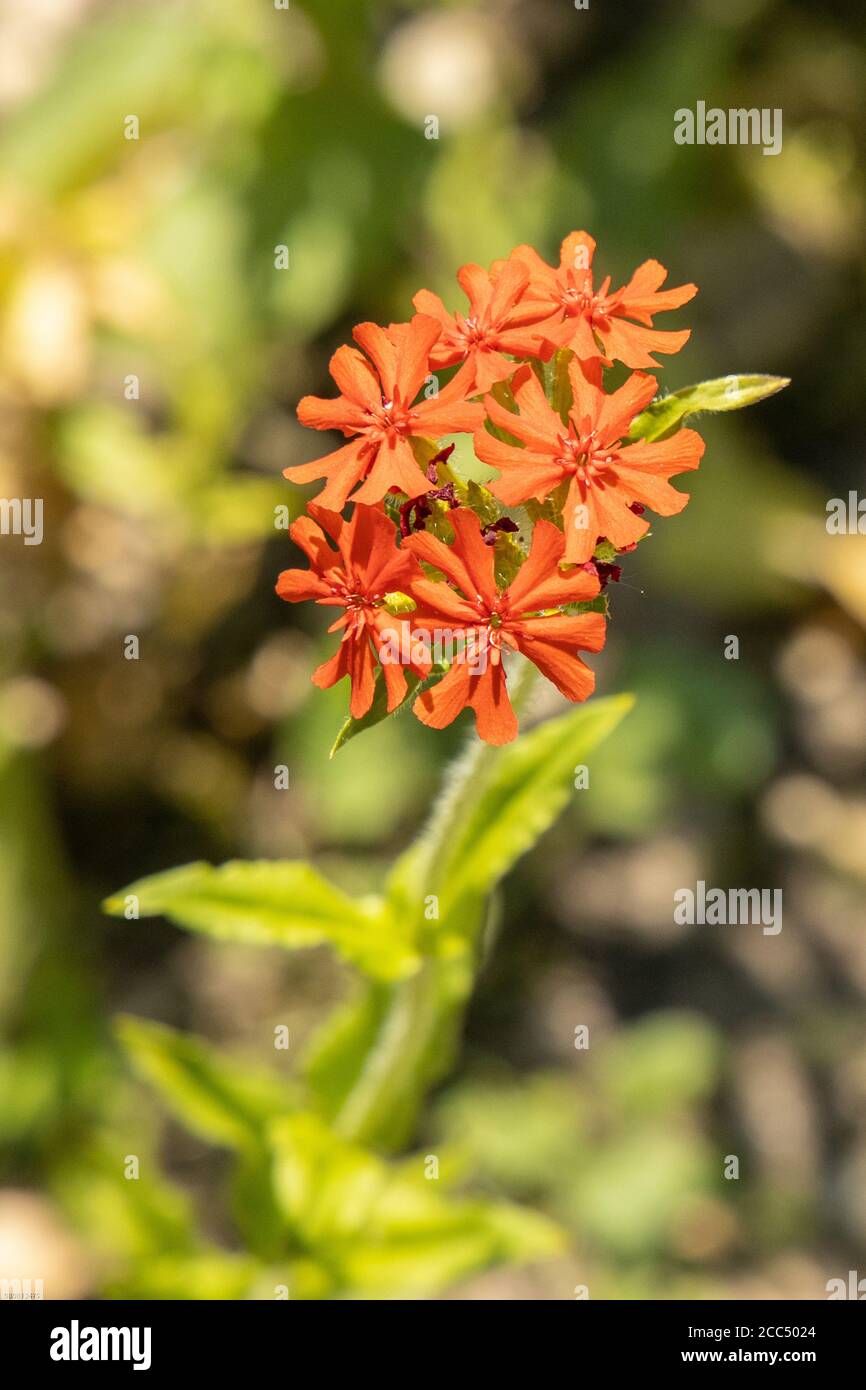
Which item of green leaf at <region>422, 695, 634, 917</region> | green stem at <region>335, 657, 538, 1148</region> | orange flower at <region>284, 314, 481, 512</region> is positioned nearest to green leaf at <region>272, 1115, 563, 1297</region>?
green stem at <region>335, 657, 538, 1148</region>

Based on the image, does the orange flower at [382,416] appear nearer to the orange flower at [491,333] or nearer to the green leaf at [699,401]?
the orange flower at [491,333]

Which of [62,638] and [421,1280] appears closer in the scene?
[421,1280]

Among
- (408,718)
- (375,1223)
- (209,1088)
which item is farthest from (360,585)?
(408,718)

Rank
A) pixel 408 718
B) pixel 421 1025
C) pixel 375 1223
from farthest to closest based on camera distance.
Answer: pixel 408 718 → pixel 375 1223 → pixel 421 1025

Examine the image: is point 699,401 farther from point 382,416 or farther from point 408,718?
point 408,718

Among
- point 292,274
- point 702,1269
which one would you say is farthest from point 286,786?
point 702,1269

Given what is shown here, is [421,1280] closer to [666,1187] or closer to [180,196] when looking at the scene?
[666,1187]

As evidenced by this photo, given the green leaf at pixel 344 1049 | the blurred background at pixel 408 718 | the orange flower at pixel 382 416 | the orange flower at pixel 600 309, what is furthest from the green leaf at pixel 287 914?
the blurred background at pixel 408 718
